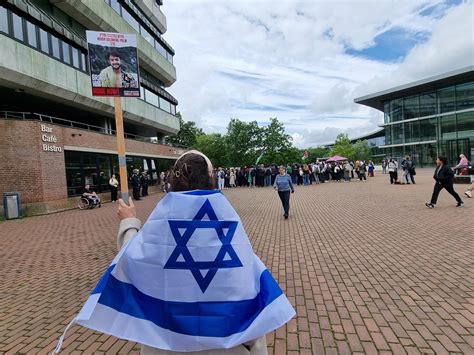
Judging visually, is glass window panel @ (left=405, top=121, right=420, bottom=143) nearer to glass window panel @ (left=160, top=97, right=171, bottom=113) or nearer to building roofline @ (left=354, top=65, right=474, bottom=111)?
building roofline @ (left=354, top=65, right=474, bottom=111)

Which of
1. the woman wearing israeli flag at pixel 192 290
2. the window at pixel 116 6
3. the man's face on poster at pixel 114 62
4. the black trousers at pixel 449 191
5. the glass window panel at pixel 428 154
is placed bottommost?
the black trousers at pixel 449 191

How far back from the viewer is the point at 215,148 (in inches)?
2207

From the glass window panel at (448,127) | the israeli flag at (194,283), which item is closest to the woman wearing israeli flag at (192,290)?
the israeli flag at (194,283)

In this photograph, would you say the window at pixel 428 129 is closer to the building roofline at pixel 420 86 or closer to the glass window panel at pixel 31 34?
the building roofline at pixel 420 86

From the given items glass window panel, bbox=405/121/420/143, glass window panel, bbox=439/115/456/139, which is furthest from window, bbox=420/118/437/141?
glass window panel, bbox=439/115/456/139

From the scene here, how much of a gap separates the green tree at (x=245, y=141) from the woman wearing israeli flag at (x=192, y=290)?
4462cm

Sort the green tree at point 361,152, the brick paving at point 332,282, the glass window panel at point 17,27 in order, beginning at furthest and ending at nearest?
the green tree at point 361,152 < the glass window panel at point 17,27 < the brick paving at point 332,282

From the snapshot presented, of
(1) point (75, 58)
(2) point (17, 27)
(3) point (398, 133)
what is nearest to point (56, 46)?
(1) point (75, 58)

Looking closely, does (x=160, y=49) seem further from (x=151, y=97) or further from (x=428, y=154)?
(x=428, y=154)

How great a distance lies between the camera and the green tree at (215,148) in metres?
53.4

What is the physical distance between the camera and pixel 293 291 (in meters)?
4.34

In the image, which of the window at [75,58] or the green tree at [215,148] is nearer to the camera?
the window at [75,58]

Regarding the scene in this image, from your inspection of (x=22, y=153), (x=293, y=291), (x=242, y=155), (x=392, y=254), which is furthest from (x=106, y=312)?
(x=242, y=155)

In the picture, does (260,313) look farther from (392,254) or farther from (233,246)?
(392,254)
